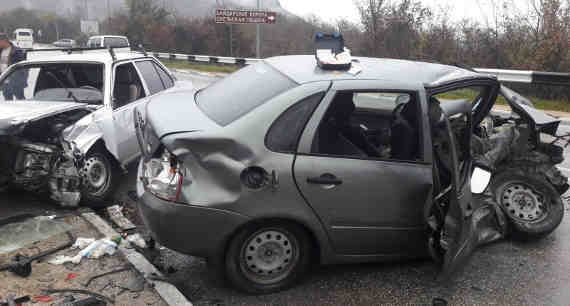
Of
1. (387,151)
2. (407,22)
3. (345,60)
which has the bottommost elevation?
(387,151)

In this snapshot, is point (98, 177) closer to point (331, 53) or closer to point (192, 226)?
point (192, 226)

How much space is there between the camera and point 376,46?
69.8ft

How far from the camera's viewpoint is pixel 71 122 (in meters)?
5.41

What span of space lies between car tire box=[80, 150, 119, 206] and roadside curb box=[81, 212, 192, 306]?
415 mm

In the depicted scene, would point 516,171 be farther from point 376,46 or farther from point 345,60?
point 376,46

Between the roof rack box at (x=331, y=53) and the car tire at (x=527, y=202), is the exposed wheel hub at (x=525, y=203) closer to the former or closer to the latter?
the car tire at (x=527, y=202)

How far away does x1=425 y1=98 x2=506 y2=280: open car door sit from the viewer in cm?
355

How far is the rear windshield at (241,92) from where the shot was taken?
3.72 m

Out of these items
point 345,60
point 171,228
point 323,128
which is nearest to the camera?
point 171,228

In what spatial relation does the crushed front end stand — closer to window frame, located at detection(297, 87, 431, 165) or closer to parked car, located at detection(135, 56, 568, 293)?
parked car, located at detection(135, 56, 568, 293)

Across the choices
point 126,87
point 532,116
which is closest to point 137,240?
point 126,87

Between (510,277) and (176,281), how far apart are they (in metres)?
2.66

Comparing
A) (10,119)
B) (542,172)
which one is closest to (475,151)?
(542,172)

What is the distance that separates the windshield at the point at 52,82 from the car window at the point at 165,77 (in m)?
1.26
